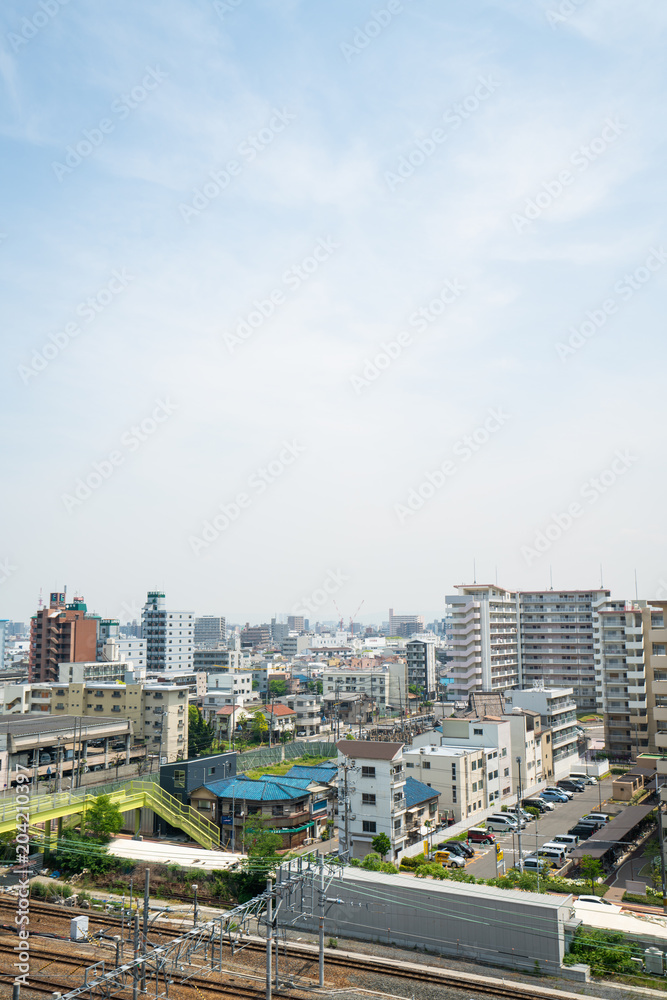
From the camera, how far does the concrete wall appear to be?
15.8m

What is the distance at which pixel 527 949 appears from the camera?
51.8 feet

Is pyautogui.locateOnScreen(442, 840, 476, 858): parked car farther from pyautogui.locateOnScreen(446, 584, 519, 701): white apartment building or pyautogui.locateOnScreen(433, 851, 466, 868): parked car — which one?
pyautogui.locateOnScreen(446, 584, 519, 701): white apartment building

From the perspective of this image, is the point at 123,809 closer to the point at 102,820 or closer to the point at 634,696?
the point at 102,820

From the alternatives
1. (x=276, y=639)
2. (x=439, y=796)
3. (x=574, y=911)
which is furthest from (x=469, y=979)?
(x=276, y=639)

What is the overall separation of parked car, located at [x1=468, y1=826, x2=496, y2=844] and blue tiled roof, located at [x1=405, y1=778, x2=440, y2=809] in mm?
1912

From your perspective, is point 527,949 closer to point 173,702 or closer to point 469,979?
point 469,979

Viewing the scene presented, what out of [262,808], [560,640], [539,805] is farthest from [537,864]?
[560,640]

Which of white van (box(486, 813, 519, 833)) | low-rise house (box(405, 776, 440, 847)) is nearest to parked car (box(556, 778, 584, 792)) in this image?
white van (box(486, 813, 519, 833))

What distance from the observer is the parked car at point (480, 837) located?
26.5 metres

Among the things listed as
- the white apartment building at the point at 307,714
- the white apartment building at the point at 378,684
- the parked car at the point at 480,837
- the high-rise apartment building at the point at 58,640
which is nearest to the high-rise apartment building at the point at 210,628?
the white apartment building at the point at 378,684

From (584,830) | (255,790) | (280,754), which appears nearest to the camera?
(255,790)

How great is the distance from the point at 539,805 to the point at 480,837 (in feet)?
20.3

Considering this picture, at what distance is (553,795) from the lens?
110 feet

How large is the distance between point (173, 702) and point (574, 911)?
A: 29.6m
